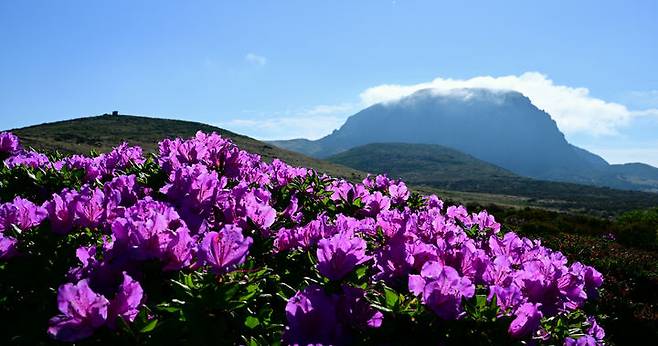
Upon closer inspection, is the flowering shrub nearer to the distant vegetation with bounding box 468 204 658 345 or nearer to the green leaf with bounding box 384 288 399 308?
the green leaf with bounding box 384 288 399 308

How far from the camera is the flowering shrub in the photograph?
5.39 feet

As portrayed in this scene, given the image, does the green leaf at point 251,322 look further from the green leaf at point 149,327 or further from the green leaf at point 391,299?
the green leaf at point 391,299

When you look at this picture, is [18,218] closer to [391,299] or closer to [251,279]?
[251,279]

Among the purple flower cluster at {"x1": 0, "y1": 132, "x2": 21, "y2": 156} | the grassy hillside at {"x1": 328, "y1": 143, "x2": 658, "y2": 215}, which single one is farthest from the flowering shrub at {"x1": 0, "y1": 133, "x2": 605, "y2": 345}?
the grassy hillside at {"x1": 328, "y1": 143, "x2": 658, "y2": 215}

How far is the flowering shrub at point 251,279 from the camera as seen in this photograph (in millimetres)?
1644

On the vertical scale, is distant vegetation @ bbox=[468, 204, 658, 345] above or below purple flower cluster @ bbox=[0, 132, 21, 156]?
below

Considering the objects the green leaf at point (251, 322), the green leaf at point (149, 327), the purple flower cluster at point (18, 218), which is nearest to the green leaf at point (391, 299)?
the green leaf at point (251, 322)

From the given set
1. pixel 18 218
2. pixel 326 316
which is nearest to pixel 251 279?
pixel 326 316

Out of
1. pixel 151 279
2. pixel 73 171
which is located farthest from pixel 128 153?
pixel 151 279

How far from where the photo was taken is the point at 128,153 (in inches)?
183

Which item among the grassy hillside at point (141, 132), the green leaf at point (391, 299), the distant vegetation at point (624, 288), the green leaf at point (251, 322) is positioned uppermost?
the grassy hillside at point (141, 132)

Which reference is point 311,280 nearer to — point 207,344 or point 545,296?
point 207,344

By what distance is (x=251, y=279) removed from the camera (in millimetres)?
1774

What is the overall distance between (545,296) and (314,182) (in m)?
2.87
